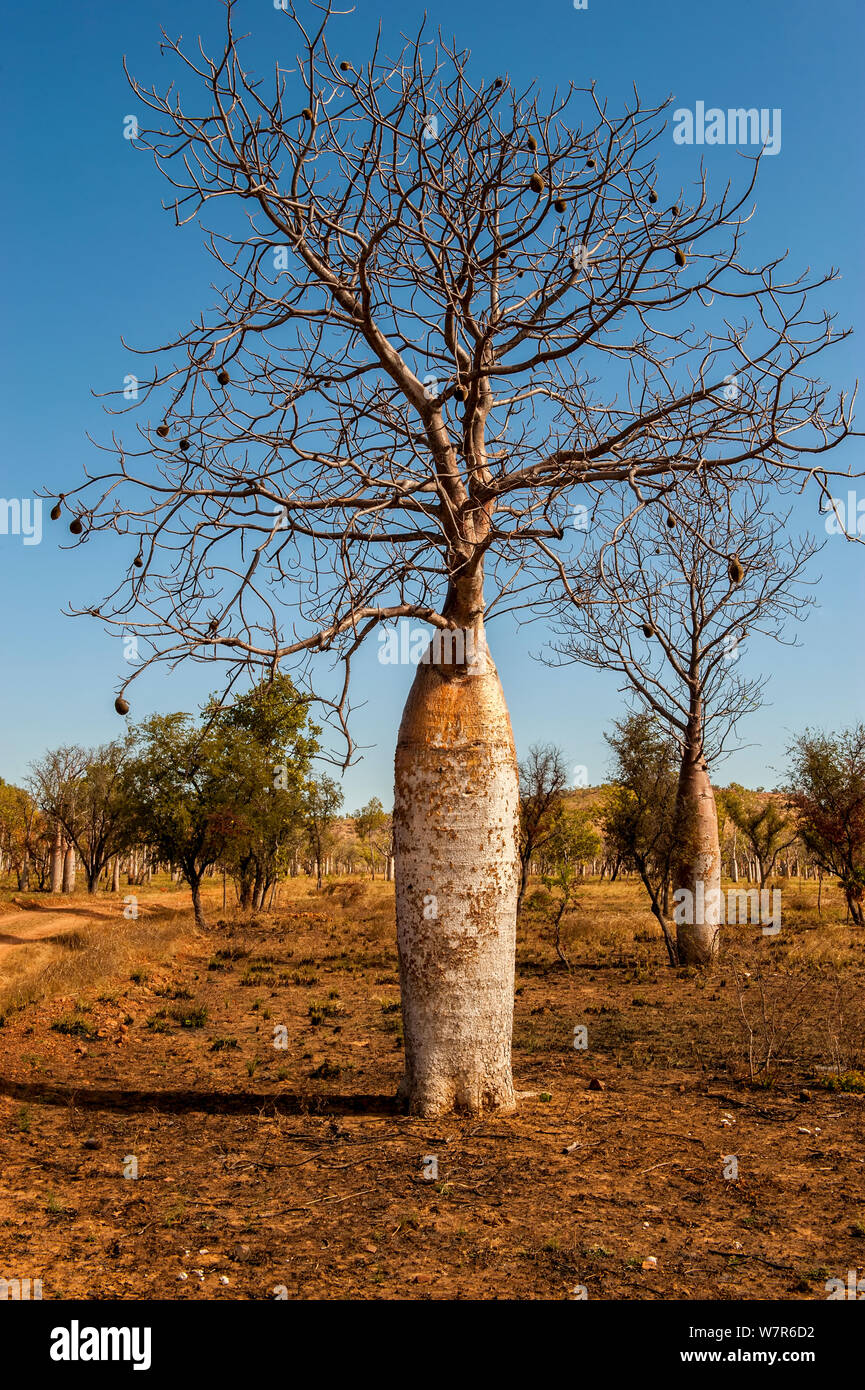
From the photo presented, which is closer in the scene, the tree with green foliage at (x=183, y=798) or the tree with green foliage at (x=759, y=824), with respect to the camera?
the tree with green foliage at (x=183, y=798)

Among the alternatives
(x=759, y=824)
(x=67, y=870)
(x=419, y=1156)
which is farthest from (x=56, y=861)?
(x=419, y=1156)

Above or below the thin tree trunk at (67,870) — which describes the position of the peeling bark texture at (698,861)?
above

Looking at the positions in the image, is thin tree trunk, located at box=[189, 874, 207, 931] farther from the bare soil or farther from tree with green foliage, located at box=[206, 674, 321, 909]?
the bare soil

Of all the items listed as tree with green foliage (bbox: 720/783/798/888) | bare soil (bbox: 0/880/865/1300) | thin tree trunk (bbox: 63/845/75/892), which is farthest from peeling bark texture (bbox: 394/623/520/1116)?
thin tree trunk (bbox: 63/845/75/892)

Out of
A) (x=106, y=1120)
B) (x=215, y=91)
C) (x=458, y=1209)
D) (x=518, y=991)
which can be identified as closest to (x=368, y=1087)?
(x=106, y=1120)

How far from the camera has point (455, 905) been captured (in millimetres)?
5312

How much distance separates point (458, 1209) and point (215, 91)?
564cm

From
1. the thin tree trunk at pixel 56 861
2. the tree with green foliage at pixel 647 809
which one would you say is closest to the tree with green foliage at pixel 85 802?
the thin tree trunk at pixel 56 861

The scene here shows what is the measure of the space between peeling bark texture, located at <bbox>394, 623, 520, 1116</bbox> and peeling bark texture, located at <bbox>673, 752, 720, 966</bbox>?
7509 millimetres

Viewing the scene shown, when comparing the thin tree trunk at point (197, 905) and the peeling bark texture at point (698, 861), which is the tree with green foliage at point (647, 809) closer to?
the peeling bark texture at point (698, 861)

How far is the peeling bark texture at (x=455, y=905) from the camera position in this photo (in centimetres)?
531

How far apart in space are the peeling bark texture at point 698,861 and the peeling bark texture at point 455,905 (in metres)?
7.51

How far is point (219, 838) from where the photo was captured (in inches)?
854
